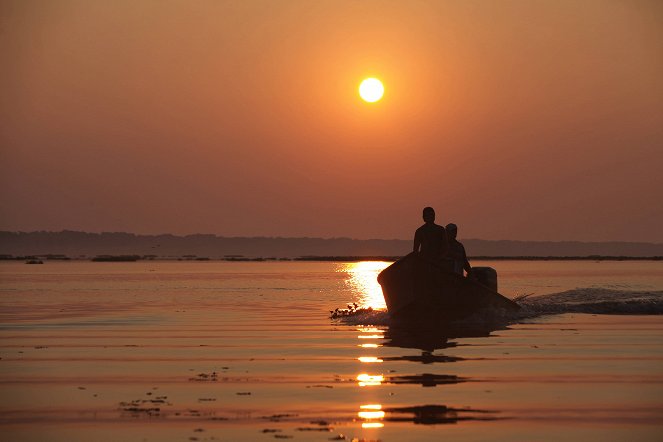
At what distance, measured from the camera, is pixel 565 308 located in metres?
32.0

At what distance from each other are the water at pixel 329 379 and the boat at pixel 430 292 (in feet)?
2.07

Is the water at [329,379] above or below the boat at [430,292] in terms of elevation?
below

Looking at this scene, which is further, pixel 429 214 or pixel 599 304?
pixel 599 304

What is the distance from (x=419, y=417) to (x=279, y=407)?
1.94 m

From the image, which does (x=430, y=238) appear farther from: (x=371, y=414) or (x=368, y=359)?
(x=371, y=414)

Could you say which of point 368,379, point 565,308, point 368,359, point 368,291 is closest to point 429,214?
point 565,308

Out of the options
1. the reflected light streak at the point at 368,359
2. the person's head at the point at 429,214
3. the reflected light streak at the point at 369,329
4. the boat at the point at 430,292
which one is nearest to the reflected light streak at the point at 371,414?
the reflected light streak at the point at 368,359

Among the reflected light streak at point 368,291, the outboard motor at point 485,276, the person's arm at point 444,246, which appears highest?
the reflected light streak at point 368,291

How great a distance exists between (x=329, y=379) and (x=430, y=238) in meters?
11.5

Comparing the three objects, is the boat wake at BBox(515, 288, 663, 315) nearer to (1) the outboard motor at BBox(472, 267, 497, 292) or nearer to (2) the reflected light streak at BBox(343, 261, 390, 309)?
(1) the outboard motor at BBox(472, 267, 497, 292)

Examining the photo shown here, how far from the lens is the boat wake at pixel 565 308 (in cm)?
2723

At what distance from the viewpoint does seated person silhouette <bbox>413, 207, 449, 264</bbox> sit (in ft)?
84.7

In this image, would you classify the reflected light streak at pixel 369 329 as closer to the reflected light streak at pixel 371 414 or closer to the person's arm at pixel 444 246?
the person's arm at pixel 444 246

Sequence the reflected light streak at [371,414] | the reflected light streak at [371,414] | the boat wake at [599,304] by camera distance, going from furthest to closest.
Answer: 1. the boat wake at [599,304]
2. the reflected light streak at [371,414]
3. the reflected light streak at [371,414]
